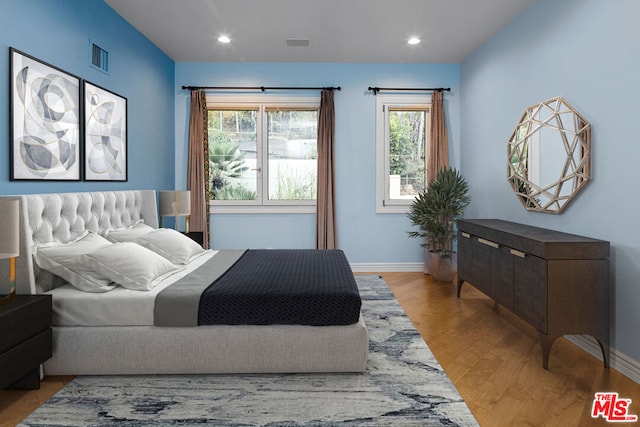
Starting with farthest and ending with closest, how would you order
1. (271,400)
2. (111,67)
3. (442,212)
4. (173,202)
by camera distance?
(442,212) < (173,202) < (111,67) < (271,400)

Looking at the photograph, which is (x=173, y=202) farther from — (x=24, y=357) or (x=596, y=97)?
(x=596, y=97)

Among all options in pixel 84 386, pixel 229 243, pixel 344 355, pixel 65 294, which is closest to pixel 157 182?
pixel 229 243

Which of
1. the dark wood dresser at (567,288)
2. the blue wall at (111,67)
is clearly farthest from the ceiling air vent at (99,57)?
the dark wood dresser at (567,288)

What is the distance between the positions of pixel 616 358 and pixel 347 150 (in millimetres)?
3612

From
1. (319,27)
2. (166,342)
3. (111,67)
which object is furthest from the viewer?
(319,27)

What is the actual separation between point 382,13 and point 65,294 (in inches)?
136

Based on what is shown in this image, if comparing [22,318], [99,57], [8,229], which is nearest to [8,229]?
[8,229]

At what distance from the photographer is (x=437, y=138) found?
5.38 metres

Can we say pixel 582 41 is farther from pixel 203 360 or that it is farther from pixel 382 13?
pixel 203 360

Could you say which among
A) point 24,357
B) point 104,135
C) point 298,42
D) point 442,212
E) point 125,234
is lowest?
point 24,357

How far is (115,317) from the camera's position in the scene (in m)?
2.41

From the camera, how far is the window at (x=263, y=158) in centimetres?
545

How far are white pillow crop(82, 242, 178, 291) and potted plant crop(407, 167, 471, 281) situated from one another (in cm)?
322

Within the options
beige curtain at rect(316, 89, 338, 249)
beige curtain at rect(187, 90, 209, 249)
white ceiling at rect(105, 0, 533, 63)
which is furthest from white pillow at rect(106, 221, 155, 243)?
beige curtain at rect(316, 89, 338, 249)
